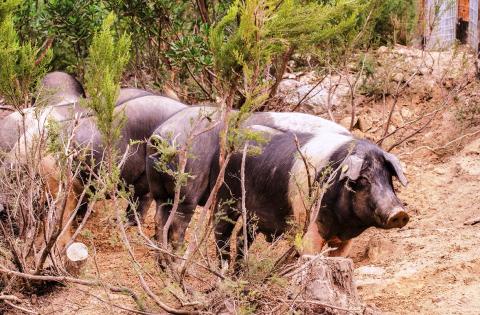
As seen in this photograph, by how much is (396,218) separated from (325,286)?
4.41 ft

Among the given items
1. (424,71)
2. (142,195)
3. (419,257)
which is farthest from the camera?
(424,71)

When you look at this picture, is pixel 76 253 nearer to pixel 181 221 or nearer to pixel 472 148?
pixel 181 221

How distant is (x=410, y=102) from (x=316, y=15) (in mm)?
6716

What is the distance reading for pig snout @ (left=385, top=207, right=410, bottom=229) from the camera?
6.01m

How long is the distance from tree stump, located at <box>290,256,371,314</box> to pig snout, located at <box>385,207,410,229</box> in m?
1.08

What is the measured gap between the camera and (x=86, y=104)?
460 cm

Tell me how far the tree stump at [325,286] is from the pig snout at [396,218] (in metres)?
1.08

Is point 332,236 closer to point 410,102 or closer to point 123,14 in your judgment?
point 123,14

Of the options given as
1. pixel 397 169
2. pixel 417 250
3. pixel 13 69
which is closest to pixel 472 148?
pixel 417 250

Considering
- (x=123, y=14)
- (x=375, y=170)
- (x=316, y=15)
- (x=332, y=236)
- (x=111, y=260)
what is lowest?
(x=111, y=260)

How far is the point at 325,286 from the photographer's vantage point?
4.88 metres

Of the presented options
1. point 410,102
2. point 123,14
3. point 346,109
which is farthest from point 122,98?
point 410,102

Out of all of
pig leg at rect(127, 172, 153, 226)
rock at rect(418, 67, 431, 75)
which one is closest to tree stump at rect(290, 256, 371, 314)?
pig leg at rect(127, 172, 153, 226)

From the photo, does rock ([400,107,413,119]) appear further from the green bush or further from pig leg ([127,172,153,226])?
pig leg ([127,172,153,226])
